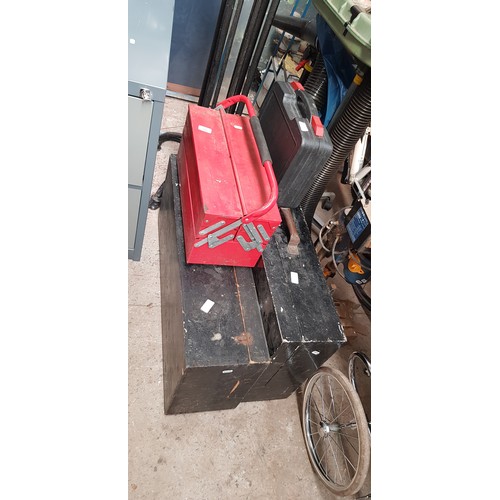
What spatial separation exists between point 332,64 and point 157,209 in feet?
4.91

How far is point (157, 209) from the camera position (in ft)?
8.49

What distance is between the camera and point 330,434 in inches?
77.4

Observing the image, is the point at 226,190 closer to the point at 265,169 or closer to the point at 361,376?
the point at 265,169

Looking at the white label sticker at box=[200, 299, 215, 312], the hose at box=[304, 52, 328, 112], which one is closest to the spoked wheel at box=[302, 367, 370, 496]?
the white label sticker at box=[200, 299, 215, 312]

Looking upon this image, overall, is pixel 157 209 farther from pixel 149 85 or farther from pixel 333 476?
pixel 333 476

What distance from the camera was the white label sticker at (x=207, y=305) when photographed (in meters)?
1.60

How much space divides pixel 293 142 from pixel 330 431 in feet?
4.60

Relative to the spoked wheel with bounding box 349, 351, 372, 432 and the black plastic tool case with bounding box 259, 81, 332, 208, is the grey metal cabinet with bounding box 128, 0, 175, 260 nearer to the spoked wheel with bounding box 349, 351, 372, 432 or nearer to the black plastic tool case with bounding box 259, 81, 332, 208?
the black plastic tool case with bounding box 259, 81, 332, 208

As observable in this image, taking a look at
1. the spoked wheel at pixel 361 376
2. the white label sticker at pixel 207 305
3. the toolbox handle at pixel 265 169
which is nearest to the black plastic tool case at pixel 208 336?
the white label sticker at pixel 207 305

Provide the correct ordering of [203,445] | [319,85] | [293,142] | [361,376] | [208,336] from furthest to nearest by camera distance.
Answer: [319,85] < [361,376] < [203,445] < [293,142] < [208,336]

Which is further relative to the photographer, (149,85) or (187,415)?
(187,415)

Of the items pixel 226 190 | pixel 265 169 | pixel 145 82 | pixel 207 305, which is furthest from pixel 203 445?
pixel 145 82

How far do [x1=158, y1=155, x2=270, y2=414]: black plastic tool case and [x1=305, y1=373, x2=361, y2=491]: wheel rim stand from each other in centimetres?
42

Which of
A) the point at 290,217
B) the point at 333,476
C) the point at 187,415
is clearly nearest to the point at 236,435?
the point at 187,415
